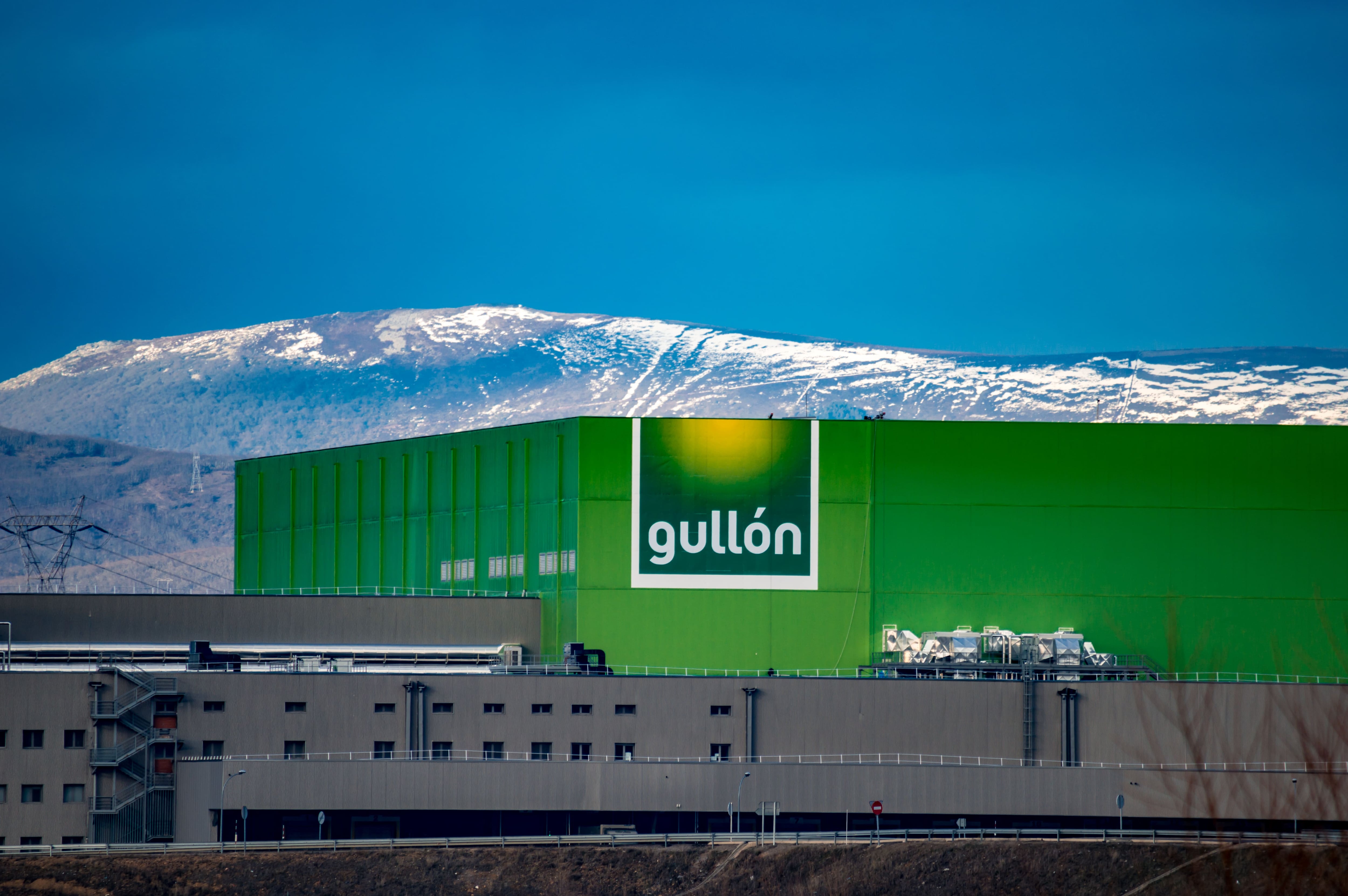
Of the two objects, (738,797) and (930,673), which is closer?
(738,797)

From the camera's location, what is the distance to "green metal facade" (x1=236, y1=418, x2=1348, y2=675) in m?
79.0

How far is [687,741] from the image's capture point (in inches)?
2781

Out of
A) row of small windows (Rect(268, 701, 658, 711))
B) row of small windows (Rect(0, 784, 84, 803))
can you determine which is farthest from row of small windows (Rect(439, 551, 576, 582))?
row of small windows (Rect(0, 784, 84, 803))

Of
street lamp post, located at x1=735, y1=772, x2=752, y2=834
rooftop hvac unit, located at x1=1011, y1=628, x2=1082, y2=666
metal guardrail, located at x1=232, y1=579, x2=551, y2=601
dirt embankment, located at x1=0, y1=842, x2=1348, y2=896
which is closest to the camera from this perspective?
dirt embankment, located at x1=0, y1=842, x2=1348, y2=896

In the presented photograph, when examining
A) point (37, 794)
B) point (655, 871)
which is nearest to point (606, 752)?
point (655, 871)

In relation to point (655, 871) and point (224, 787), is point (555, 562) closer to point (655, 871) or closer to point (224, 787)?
point (224, 787)

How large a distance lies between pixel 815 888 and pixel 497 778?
1516 centimetres

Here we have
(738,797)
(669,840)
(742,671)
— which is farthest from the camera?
(742,671)

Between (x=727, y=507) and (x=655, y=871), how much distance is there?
21.4 m

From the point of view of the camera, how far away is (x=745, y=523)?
7925 cm

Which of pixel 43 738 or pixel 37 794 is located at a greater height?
pixel 43 738

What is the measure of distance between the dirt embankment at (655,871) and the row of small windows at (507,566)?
18921 mm

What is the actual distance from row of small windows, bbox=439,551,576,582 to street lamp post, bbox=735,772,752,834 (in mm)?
15071

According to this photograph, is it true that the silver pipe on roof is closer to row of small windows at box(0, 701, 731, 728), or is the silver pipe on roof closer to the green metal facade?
the green metal facade
